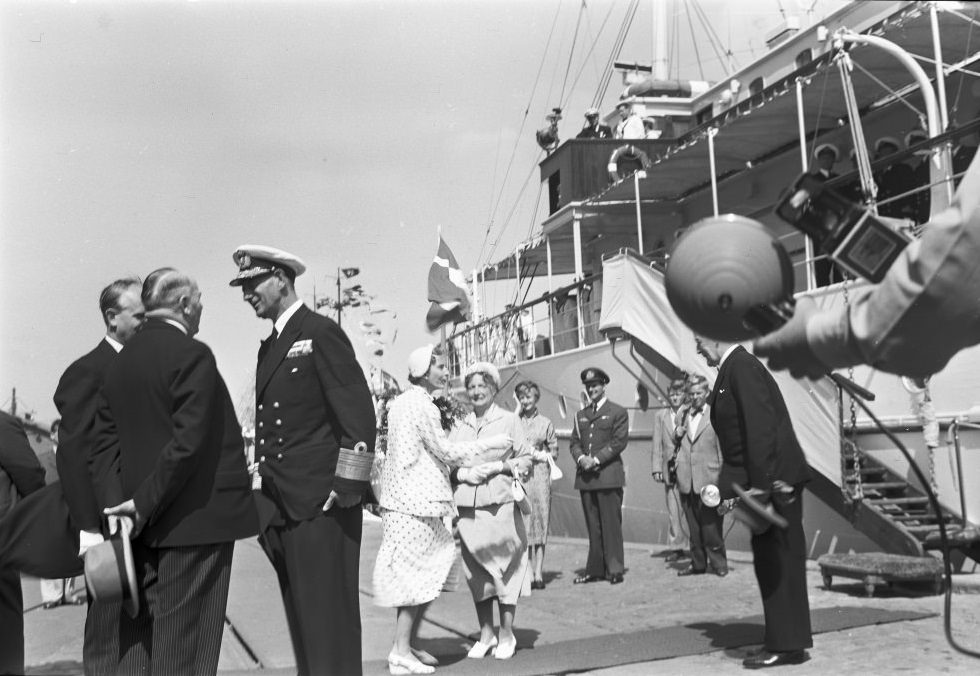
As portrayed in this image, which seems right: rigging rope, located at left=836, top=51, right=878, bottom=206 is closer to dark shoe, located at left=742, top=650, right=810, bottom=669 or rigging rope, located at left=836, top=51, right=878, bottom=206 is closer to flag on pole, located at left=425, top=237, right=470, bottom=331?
dark shoe, located at left=742, top=650, right=810, bottom=669

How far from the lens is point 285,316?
5035 millimetres

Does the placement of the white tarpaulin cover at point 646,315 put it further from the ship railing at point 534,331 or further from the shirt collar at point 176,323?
the shirt collar at point 176,323

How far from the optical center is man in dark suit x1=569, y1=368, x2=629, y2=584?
966cm

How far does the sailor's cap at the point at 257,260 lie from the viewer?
492 centimetres

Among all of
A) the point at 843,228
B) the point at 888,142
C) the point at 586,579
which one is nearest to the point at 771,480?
the point at 843,228

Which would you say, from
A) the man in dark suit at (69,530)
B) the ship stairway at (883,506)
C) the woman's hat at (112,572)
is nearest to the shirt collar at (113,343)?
the man in dark suit at (69,530)

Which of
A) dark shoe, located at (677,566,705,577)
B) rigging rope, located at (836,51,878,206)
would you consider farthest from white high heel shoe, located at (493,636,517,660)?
dark shoe, located at (677,566,705,577)

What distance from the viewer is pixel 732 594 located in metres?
8.28

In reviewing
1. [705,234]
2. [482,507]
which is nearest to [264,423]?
[482,507]

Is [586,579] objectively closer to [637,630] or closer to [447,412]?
[447,412]

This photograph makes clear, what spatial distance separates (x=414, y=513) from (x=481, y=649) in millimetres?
974

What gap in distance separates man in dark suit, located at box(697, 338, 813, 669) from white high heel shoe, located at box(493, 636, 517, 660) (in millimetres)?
Result: 1367

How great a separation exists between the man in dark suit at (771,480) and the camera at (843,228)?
12.0ft

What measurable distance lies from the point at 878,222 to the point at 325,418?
3340mm
